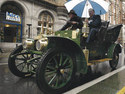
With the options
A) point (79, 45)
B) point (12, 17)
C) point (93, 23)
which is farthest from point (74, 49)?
point (12, 17)

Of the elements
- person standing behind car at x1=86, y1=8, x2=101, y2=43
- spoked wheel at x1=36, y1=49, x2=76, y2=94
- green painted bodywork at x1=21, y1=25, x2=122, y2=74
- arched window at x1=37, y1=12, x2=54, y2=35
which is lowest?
spoked wheel at x1=36, y1=49, x2=76, y2=94

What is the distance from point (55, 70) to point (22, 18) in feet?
42.3

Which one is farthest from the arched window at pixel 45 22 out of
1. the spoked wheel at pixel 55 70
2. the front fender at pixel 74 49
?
the spoked wheel at pixel 55 70

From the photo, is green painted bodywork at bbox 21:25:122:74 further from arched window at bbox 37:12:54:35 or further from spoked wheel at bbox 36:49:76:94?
arched window at bbox 37:12:54:35

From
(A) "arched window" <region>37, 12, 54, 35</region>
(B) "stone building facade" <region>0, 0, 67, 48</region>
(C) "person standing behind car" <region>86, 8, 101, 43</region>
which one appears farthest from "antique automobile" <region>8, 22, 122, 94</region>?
(A) "arched window" <region>37, 12, 54, 35</region>

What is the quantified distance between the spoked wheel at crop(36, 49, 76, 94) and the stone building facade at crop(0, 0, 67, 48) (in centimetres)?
1014

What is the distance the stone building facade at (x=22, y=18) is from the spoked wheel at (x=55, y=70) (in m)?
10.1

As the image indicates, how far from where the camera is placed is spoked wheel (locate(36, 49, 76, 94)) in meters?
2.13

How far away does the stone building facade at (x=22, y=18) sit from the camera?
12465 millimetres

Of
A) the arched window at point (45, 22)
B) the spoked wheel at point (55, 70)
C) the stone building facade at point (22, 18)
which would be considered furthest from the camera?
the arched window at point (45, 22)

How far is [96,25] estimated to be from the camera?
3.68m

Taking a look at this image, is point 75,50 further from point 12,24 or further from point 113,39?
point 12,24

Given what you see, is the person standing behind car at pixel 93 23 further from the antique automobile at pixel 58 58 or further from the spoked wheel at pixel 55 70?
the spoked wheel at pixel 55 70

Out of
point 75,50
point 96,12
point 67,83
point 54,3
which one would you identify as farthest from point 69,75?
point 54,3
